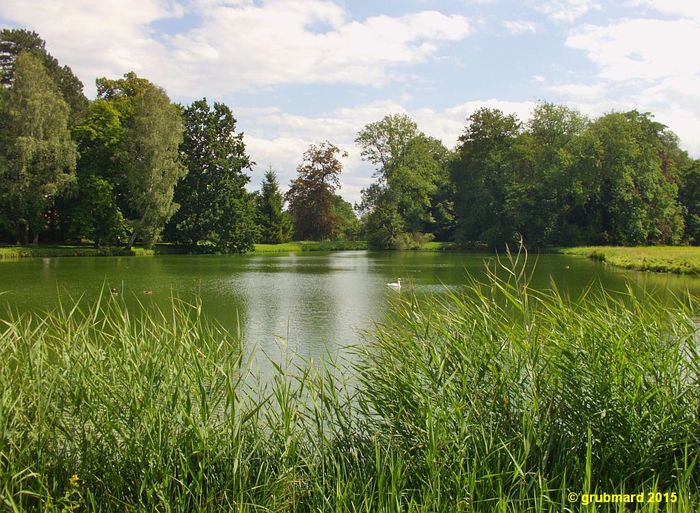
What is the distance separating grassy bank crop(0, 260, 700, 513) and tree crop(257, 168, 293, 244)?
2166 inches

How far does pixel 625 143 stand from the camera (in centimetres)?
4803

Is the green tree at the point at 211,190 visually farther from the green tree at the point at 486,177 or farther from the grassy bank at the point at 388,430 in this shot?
the grassy bank at the point at 388,430

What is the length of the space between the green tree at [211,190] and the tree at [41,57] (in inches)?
368

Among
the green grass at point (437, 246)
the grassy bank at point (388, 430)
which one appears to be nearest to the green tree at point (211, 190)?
the green grass at point (437, 246)

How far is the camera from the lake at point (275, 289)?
502 inches

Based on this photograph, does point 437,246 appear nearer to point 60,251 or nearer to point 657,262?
point 657,262

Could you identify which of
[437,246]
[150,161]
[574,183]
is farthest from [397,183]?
[150,161]

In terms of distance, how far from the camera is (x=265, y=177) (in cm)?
6469

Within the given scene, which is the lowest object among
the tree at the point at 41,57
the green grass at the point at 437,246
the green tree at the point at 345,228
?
the green grass at the point at 437,246

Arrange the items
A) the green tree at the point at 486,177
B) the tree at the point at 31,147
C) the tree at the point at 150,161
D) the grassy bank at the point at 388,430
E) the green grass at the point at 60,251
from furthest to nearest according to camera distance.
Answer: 1. the green tree at the point at 486,177
2. the tree at the point at 150,161
3. the tree at the point at 31,147
4. the green grass at the point at 60,251
5. the grassy bank at the point at 388,430

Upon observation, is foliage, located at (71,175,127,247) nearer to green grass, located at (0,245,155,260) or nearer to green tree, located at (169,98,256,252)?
green grass, located at (0,245,155,260)

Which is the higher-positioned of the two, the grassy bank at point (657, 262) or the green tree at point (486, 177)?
the green tree at point (486, 177)

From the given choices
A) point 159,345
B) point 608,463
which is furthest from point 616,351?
point 159,345

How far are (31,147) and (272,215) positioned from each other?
27.5 metres
